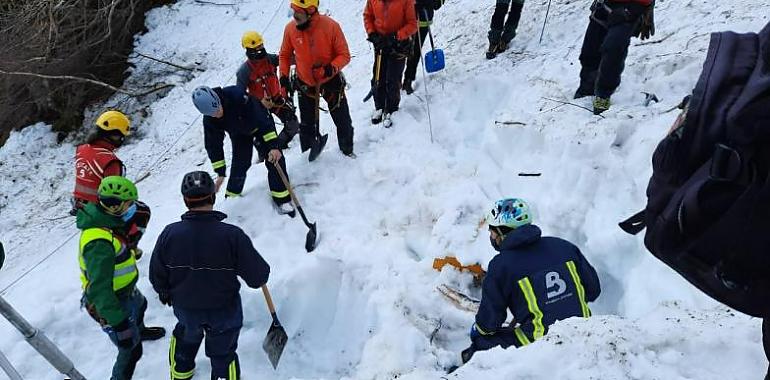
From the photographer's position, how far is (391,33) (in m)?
6.63

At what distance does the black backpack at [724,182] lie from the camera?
1.37 metres

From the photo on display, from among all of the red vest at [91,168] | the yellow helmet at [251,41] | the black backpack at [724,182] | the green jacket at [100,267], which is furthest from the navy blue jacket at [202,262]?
the yellow helmet at [251,41]

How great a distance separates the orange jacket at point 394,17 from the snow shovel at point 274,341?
11.6 ft

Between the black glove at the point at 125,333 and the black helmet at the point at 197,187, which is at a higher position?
the black helmet at the point at 197,187

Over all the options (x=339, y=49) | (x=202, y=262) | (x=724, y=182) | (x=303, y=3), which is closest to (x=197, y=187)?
(x=202, y=262)

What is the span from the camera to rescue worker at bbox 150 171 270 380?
3695mm

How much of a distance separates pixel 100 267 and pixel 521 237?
2.79 m

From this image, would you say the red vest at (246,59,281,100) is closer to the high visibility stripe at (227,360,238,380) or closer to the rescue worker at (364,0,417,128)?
the rescue worker at (364,0,417,128)

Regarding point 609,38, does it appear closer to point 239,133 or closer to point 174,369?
point 239,133

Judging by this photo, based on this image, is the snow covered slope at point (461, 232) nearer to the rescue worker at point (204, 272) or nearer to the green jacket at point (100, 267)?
the rescue worker at point (204, 272)

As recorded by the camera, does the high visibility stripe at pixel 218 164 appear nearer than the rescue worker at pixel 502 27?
Yes

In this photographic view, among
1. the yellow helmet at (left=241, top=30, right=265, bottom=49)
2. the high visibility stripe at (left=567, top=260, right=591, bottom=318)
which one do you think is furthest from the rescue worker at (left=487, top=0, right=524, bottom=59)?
the high visibility stripe at (left=567, top=260, right=591, bottom=318)

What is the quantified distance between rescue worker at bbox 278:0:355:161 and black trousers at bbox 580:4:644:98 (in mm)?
2587

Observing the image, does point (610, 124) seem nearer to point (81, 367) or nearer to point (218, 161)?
point (218, 161)
